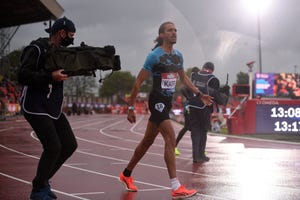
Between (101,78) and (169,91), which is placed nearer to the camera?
(101,78)

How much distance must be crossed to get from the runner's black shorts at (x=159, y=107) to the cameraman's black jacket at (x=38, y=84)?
1.27 m

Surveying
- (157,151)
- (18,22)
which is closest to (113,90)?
(18,22)

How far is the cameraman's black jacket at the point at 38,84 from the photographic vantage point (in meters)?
5.18

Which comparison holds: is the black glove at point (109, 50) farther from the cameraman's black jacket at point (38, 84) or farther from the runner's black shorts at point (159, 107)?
the runner's black shorts at point (159, 107)

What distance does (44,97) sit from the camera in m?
5.38

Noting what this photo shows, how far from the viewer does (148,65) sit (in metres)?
6.35

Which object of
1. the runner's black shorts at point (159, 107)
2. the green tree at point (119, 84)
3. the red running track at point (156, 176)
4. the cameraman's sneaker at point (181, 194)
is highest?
the green tree at point (119, 84)

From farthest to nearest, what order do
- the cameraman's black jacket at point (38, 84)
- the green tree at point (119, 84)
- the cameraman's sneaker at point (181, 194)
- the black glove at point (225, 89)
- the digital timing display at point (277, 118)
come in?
the green tree at point (119, 84)
the digital timing display at point (277, 118)
the black glove at point (225, 89)
the cameraman's sneaker at point (181, 194)
the cameraman's black jacket at point (38, 84)

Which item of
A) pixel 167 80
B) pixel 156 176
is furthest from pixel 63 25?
pixel 156 176

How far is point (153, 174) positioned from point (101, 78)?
3043 mm

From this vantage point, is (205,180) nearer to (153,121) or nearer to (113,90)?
(153,121)

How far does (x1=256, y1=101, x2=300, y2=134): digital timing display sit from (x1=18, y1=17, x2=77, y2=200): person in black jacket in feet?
49.3

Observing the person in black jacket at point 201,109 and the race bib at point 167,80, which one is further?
the person in black jacket at point 201,109

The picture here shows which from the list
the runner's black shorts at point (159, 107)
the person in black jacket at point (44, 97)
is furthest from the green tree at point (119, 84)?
the person in black jacket at point (44, 97)
